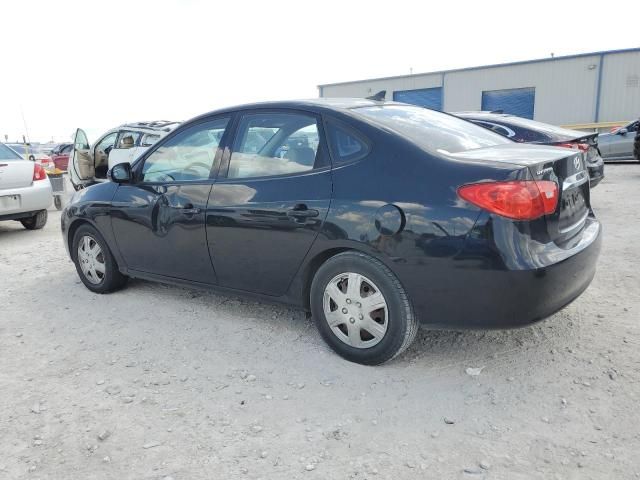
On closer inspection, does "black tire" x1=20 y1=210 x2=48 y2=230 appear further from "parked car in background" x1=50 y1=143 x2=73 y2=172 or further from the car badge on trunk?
"parked car in background" x1=50 y1=143 x2=73 y2=172

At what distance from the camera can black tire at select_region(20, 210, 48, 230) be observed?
8312mm

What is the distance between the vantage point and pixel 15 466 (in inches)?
94.6

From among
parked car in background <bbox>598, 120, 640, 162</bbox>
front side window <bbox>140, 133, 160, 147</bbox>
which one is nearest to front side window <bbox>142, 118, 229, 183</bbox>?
front side window <bbox>140, 133, 160, 147</bbox>

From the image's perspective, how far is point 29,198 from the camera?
25.4ft

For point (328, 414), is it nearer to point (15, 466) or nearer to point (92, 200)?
point (15, 466)

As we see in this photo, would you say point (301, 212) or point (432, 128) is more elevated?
point (432, 128)

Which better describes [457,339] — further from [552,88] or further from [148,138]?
[552,88]

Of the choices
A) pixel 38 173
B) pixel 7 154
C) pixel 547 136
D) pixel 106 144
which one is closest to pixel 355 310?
pixel 547 136

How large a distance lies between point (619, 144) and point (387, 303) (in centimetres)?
1386

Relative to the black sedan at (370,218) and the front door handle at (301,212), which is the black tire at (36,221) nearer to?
the black sedan at (370,218)

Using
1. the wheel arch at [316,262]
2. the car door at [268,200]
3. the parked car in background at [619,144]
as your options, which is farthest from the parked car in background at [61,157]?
the wheel arch at [316,262]

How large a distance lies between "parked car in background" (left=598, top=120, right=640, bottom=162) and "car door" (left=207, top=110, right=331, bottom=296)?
1337cm

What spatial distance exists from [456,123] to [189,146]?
79.6 inches

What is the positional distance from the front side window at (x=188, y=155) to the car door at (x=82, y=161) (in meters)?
7.66
